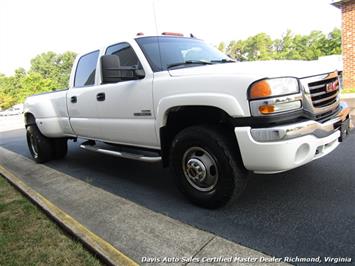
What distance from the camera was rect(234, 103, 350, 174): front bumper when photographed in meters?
2.57

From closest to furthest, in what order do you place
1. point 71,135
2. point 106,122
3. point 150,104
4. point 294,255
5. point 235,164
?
point 294,255 < point 235,164 < point 150,104 < point 106,122 < point 71,135

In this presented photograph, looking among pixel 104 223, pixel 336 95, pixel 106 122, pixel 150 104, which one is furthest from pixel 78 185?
pixel 336 95

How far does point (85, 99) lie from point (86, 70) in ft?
1.96

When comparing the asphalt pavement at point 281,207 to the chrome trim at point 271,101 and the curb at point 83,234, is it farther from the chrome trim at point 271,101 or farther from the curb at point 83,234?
the chrome trim at point 271,101

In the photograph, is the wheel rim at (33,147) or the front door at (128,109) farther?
the wheel rim at (33,147)

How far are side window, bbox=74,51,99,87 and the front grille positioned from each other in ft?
10.1

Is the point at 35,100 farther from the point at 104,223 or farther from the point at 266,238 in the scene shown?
the point at 266,238

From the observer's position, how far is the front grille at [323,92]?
9.28ft

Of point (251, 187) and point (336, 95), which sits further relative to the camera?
point (251, 187)

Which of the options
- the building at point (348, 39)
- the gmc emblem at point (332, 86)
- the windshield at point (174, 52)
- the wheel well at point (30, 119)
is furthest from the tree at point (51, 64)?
the gmc emblem at point (332, 86)

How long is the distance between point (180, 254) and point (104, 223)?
3.40 feet

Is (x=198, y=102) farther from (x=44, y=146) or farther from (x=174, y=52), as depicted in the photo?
(x=44, y=146)

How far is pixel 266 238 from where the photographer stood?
261 centimetres

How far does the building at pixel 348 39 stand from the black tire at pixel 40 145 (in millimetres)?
10497
